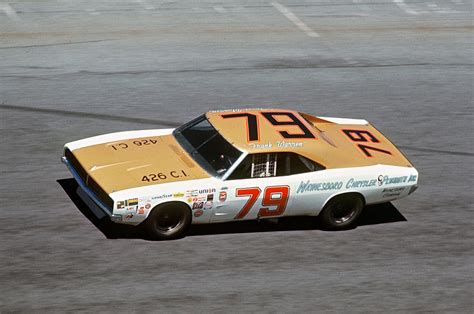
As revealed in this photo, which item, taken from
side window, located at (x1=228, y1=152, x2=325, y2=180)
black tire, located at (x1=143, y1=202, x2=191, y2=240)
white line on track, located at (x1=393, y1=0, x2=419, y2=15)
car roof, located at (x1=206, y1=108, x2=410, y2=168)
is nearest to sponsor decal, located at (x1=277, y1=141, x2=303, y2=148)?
car roof, located at (x1=206, y1=108, x2=410, y2=168)

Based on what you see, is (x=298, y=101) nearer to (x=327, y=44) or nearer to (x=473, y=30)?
(x=327, y=44)

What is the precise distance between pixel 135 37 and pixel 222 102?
438 centimetres

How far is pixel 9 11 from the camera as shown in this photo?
23.1 metres

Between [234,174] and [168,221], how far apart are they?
101 centimetres

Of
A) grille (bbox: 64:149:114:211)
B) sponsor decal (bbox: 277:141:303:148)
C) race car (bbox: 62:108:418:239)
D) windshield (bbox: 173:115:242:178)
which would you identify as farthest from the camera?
sponsor decal (bbox: 277:141:303:148)

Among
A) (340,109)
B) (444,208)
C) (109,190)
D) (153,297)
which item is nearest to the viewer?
(153,297)

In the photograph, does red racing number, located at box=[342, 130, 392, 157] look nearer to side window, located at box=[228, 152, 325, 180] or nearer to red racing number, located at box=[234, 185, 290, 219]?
side window, located at box=[228, 152, 325, 180]

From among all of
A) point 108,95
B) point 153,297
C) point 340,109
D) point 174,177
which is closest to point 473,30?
point 340,109

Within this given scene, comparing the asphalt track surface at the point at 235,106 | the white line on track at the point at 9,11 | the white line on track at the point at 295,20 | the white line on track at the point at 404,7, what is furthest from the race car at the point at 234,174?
the white line on track at the point at 404,7

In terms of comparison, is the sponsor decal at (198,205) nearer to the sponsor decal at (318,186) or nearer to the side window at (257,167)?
the side window at (257,167)

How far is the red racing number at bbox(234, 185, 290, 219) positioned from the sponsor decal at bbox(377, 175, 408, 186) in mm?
1291

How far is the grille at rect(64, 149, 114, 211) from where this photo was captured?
11766 mm

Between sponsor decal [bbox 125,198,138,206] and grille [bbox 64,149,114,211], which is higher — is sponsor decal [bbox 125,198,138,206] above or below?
above

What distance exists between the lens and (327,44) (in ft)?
Result: 70.5
